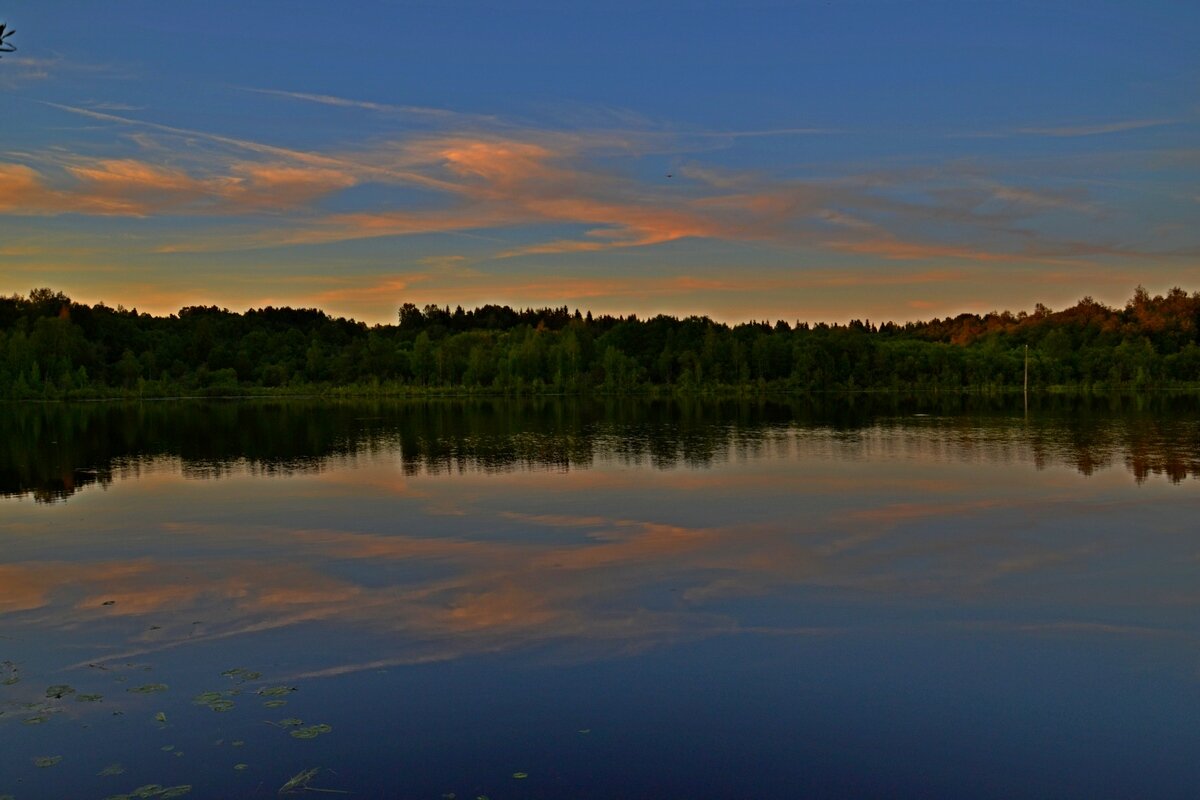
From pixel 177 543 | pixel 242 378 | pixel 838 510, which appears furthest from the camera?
pixel 242 378

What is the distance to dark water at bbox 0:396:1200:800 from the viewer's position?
775cm

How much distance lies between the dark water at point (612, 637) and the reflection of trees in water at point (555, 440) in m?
5.20

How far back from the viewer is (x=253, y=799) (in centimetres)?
Result: 711

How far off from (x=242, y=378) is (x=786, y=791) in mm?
136842

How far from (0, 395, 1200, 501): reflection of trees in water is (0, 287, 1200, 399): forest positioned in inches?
2151

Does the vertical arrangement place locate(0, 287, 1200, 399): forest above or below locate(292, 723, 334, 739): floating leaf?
above

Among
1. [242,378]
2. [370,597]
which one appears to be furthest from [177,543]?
[242,378]

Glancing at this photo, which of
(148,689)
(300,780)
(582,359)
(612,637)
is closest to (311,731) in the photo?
(300,780)

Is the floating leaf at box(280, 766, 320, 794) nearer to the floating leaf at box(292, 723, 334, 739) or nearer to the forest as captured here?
the floating leaf at box(292, 723, 334, 739)

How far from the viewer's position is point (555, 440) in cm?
4028

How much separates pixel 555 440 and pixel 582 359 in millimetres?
94259

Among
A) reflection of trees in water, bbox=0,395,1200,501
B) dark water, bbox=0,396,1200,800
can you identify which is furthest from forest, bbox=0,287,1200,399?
dark water, bbox=0,396,1200,800

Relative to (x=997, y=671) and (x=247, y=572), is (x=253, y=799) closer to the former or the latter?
(x=997, y=671)

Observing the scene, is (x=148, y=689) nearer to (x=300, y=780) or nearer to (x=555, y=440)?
(x=300, y=780)
